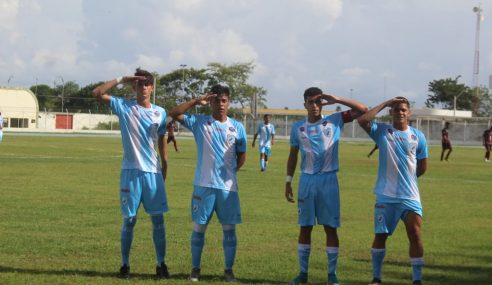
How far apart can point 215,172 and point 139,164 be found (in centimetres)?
92

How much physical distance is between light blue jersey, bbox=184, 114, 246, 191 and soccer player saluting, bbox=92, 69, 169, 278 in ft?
1.58

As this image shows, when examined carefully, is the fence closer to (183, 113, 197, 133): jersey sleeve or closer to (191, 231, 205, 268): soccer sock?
(183, 113, 197, 133): jersey sleeve

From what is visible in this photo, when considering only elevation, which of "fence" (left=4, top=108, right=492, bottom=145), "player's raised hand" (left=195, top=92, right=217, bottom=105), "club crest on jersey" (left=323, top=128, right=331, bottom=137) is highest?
"fence" (left=4, top=108, right=492, bottom=145)

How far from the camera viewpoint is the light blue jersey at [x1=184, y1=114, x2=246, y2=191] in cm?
863

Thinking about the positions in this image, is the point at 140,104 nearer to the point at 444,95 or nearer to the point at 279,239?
the point at 279,239

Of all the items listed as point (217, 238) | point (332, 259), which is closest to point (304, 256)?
point (332, 259)

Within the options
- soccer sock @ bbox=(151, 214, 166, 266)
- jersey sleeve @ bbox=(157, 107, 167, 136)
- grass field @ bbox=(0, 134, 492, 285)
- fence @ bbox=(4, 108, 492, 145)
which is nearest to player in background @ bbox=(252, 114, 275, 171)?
grass field @ bbox=(0, 134, 492, 285)

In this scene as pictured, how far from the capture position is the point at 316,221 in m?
8.63

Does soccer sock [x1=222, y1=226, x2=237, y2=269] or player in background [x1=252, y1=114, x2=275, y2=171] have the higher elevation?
player in background [x1=252, y1=114, x2=275, y2=171]

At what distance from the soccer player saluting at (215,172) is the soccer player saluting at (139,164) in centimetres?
38

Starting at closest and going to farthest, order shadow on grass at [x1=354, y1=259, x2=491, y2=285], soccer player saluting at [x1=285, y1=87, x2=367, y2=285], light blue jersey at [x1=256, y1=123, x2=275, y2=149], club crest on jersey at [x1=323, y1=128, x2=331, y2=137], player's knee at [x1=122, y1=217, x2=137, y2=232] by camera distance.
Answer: soccer player saluting at [x1=285, y1=87, x2=367, y2=285] < club crest on jersey at [x1=323, y1=128, x2=331, y2=137] < player's knee at [x1=122, y1=217, x2=137, y2=232] < shadow on grass at [x1=354, y1=259, x2=491, y2=285] < light blue jersey at [x1=256, y1=123, x2=275, y2=149]

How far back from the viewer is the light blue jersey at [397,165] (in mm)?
8281

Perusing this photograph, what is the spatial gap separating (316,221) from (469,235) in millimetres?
5064

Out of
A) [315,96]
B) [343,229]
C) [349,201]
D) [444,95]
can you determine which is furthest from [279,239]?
[444,95]
